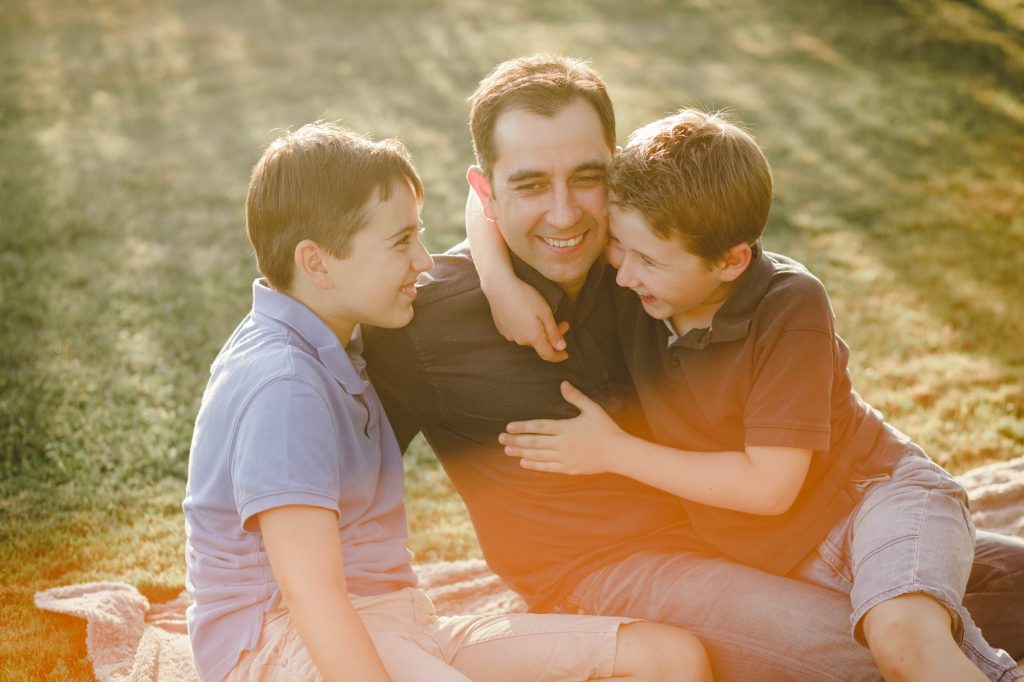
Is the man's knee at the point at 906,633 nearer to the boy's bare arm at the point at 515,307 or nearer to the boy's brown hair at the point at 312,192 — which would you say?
the boy's bare arm at the point at 515,307

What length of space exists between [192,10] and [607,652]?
38.6ft

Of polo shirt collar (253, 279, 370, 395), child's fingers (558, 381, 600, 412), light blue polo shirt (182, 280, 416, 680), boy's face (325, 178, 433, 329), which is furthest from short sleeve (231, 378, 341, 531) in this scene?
child's fingers (558, 381, 600, 412)

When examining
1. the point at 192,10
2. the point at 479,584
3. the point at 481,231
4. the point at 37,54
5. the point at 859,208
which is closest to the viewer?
the point at 481,231

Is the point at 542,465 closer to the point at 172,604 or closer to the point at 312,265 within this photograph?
the point at 312,265

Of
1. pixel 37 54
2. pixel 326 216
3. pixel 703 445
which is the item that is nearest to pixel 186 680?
pixel 326 216

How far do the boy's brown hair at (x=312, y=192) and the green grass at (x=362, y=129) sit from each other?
2.45ft

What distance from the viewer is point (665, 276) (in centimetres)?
248

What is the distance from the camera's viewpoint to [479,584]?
3432 mm

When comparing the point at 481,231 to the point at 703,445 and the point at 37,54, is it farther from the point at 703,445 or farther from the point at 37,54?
the point at 37,54

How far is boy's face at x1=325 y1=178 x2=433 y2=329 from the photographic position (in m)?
2.38

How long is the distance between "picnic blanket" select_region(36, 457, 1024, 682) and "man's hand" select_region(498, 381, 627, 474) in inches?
35.2

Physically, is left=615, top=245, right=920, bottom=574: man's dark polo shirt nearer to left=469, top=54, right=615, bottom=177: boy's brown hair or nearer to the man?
the man

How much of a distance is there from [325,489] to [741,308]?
3.76 ft

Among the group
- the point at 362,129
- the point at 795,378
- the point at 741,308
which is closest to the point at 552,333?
the point at 741,308
